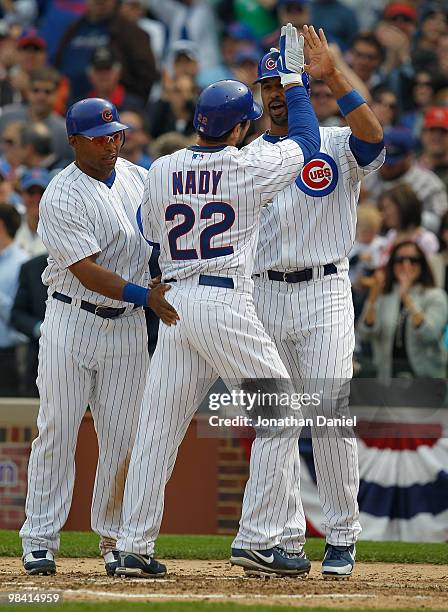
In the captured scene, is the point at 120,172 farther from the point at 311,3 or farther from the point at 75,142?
the point at 311,3

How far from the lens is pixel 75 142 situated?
638 cm

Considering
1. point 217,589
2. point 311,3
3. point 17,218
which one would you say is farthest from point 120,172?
point 311,3

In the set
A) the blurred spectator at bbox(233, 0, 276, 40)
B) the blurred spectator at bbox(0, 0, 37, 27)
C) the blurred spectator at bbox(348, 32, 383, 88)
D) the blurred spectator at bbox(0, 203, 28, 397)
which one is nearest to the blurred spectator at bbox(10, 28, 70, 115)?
the blurred spectator at bbox(0, 0, 37, 27)

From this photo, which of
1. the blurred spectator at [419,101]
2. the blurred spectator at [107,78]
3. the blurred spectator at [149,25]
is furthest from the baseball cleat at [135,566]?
the blurred spectator at [149,25]

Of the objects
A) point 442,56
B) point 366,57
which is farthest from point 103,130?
point 442,56

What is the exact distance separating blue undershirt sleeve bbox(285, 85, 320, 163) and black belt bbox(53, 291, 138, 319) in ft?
3.91

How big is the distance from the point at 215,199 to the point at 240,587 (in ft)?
5.59

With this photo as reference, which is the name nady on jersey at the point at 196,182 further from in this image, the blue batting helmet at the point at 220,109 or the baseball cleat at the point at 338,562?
the baseball cleat at the point at 338,562

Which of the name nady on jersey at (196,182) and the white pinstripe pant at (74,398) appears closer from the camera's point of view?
the name nady on jersey at (196,182)

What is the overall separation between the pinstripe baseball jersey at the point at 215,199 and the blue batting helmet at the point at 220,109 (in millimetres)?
98

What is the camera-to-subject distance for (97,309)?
6375 mm

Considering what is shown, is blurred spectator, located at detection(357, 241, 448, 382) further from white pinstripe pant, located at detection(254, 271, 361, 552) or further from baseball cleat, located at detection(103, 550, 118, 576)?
baseball cleat, located at detection(103, 550, 118, 576)

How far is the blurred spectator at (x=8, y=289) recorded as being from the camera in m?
9.55

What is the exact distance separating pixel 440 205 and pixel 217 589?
5.72 meters
